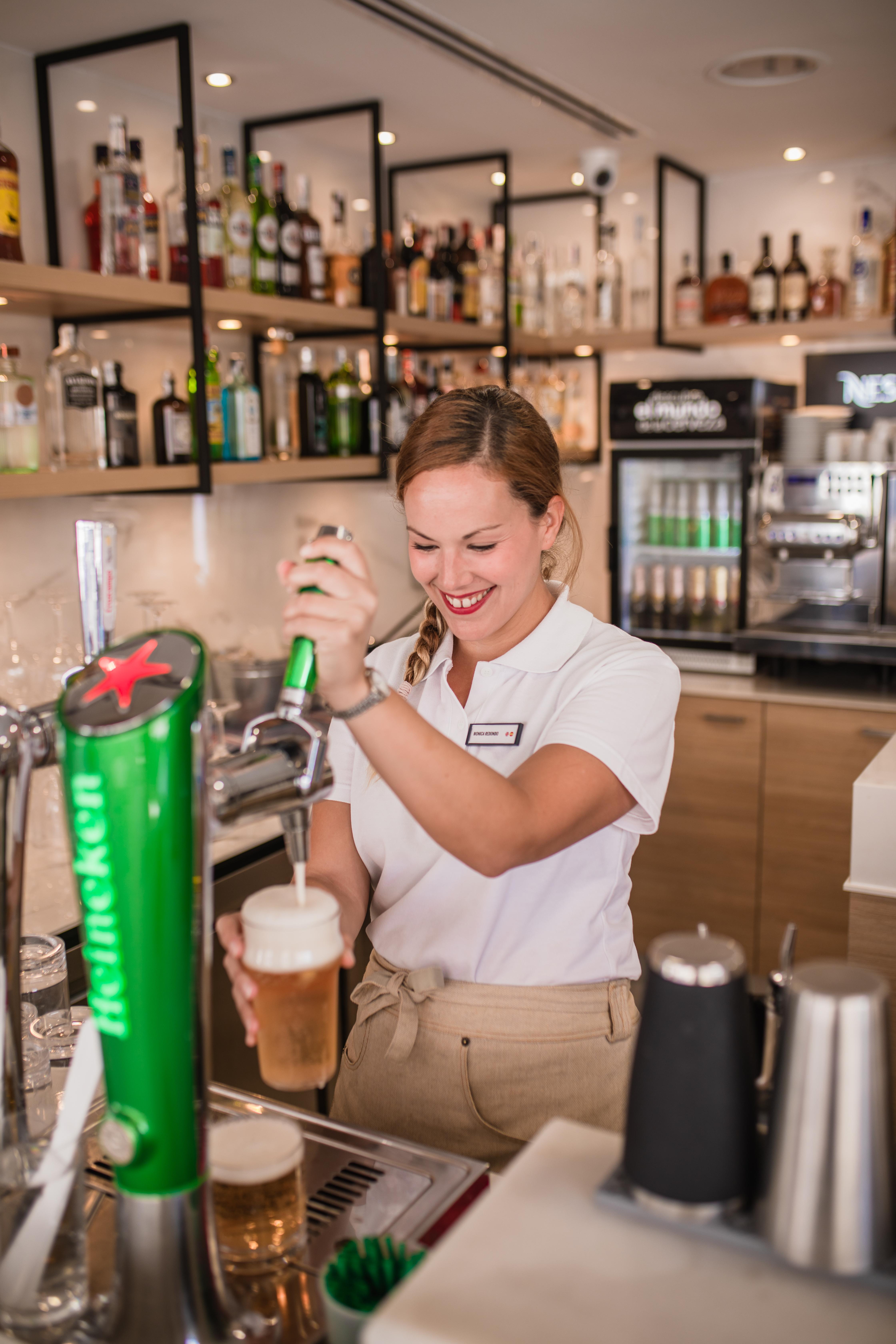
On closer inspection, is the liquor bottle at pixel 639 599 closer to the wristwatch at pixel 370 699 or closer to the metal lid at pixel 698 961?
the wristwatch at pixel 370 699

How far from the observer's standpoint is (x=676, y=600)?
13.4ft

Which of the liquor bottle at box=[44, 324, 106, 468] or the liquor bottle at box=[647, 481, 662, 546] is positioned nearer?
the liquor bottle at box=[44, 324, 106, 468]

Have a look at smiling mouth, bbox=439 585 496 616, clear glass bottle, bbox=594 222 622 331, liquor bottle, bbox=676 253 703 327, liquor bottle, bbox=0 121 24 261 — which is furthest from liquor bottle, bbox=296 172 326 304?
smiling mouth, bbox=439 585 496 616

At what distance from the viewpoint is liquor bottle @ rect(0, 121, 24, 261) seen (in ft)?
7.04

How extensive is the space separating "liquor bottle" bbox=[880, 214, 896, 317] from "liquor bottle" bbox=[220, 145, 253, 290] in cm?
213

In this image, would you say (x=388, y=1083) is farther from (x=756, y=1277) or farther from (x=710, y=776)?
(x=710, y=776)

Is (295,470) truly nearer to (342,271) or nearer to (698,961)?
(342,271)

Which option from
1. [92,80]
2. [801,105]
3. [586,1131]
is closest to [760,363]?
[801,105]

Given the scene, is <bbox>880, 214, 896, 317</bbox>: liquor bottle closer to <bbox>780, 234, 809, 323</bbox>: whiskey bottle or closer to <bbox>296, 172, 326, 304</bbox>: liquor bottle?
<bbox>780, 234, 809, 323</bbox>: whiskey bottle

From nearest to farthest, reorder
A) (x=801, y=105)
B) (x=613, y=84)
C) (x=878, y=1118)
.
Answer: (x=878, y=1118), (x=613, y=84), (x=801, y=105)

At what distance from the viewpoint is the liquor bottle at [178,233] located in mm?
2555

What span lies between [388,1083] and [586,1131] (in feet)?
Result: 1.98

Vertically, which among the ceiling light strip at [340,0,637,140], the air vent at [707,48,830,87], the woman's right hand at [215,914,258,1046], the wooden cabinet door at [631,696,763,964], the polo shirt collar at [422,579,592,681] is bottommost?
the wooden cabinet door at [631,696,763,964]

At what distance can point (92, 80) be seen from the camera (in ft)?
8.78
